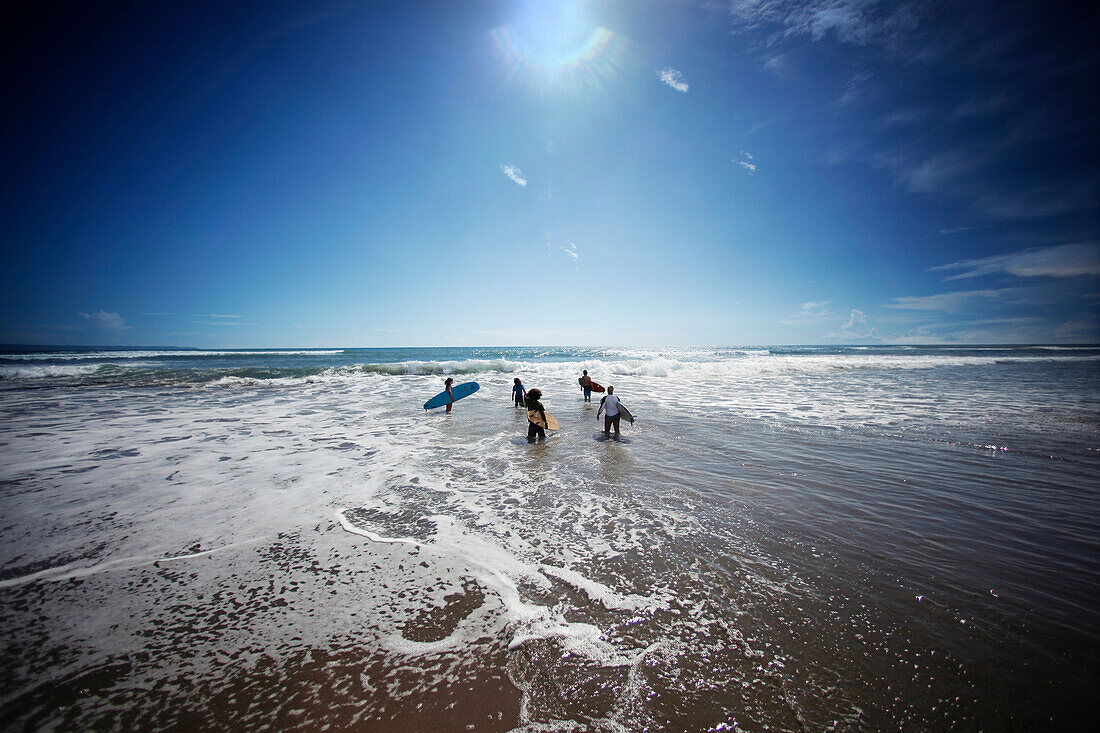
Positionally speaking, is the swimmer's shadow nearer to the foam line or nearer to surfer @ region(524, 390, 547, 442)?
surfer @ region(524, 390, 547, 442)

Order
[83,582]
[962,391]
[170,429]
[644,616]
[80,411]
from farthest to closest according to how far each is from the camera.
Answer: [962,391]
[80,411]
[170,429]
[83,582]
[644,616]

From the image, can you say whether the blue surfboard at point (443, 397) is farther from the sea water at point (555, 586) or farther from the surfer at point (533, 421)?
the sea water at point (555, 586)

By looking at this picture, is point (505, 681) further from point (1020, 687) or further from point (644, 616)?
point (1020, 687)

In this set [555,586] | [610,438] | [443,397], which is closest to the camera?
[555,586]

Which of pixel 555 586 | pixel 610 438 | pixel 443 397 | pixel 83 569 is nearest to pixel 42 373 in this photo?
pixel 443 397

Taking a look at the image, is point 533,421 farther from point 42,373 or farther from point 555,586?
point 42,373

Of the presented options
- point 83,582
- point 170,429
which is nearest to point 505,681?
point 83,582

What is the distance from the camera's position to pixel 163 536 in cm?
540

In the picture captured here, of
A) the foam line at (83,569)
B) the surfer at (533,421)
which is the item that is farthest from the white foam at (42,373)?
the surfer at (533,421)

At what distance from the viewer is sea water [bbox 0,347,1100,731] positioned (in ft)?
9.20

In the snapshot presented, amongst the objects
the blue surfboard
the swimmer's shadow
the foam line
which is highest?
the blue surfboard

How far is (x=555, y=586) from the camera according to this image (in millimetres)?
4180

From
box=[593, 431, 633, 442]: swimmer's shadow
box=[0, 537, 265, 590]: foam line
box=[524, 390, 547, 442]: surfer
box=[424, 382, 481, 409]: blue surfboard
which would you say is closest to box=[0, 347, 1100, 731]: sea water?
box=[0, 537, 265, 590]: foam line

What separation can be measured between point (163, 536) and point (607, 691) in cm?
641
